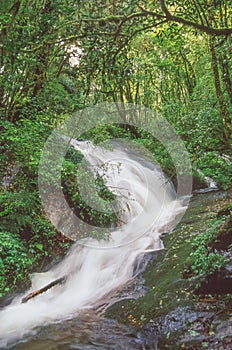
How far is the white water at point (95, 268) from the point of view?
4.88 metres

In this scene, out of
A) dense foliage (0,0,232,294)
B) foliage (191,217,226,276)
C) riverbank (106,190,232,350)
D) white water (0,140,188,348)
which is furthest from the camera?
white water (0,140,188,348)

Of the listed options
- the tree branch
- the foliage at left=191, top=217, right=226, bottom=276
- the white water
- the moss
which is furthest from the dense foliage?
the moss

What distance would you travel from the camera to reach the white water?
4.88 metres

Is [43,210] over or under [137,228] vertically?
over

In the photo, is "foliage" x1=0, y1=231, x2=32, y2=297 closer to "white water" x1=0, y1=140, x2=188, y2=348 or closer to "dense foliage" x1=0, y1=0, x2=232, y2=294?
"dense foliage" x1=0, y1=0, x2=232, y2=294

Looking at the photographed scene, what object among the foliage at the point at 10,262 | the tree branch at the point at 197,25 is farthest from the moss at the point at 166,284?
the tree branch at the point at 197,25

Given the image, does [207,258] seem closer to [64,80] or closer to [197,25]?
[197,25]

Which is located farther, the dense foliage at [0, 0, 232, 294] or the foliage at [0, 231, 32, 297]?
the foliage at [0, 231, 32, 297]

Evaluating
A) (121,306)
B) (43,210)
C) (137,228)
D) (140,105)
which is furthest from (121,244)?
(140,105)

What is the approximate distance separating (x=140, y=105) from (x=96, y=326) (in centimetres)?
1516

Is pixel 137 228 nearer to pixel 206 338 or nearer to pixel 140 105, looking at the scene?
pixel 206 338

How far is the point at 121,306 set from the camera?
15.1 feet

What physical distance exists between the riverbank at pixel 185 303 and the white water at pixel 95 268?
758 millimetres

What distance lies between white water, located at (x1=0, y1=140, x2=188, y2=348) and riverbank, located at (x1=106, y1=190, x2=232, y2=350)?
0.76 metres
